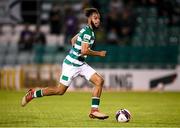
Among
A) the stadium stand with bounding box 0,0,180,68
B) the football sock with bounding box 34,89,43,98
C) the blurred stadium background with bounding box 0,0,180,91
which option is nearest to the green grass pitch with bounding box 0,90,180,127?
the football sock with bounding box 34,89,43,98

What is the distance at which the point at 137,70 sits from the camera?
23.2m

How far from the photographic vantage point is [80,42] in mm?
11922

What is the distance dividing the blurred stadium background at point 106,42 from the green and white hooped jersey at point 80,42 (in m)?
10.7

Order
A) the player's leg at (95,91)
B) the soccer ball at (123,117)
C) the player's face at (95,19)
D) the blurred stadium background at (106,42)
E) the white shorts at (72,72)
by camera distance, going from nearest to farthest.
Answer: the soccer ball at (123,117) → the player's leg at (95,91) → the player's face at (95,19) → the white shorts at (72,72) → the blurred stadium background at (106,42)

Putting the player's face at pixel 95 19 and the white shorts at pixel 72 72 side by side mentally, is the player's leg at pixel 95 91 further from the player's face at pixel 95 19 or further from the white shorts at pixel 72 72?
the player's face at pixel 95 19

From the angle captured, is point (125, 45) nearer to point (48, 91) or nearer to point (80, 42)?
point (48, 91)

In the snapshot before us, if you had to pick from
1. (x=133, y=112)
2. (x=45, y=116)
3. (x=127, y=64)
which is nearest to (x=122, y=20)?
(x=127, y=64)

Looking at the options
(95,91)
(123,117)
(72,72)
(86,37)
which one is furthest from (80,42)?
(123,117)

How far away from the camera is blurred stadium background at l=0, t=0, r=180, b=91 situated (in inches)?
916

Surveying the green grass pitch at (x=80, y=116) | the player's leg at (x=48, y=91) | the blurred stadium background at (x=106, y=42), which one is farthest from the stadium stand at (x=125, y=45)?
the player's leg at (x=48, y=91)

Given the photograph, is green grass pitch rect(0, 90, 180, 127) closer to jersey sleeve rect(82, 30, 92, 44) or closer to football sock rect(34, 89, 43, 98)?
football sock rect(34, 89, 43, 98)

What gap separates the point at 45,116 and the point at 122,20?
12.0m

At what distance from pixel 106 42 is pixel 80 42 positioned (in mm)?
12333

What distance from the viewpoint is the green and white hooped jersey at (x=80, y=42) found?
460 inches
